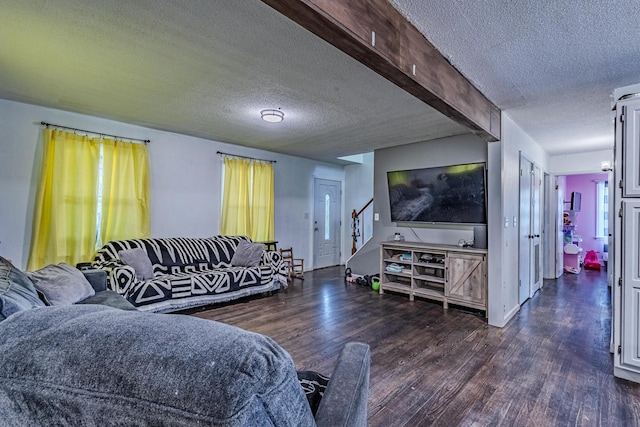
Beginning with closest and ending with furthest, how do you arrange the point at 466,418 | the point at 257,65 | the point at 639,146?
the point at 466,418 < the point at 639,146 < the point at 257,65

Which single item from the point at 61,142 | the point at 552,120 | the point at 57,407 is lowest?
the point at 57,407

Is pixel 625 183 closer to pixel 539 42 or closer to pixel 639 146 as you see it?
pixel 639 146

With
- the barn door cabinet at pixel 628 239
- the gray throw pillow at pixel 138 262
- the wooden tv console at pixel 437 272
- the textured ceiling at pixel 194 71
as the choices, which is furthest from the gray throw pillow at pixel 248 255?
the barn door cabinet at pixel 628 239

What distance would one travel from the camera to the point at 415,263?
177 inches

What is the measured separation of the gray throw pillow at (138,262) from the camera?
11.9 ft

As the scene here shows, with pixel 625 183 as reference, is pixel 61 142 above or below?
above

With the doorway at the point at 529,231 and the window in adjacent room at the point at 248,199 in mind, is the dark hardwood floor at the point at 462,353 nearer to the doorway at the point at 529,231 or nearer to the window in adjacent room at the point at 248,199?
the doorway at the point at 529,231

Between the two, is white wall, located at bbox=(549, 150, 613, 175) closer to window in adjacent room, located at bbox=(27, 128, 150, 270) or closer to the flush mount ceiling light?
the flush mount ceiling light

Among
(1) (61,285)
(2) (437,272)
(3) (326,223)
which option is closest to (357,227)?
(3) (326,223)

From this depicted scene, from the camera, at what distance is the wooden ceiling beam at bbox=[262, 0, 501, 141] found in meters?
1.31

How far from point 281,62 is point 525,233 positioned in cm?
396

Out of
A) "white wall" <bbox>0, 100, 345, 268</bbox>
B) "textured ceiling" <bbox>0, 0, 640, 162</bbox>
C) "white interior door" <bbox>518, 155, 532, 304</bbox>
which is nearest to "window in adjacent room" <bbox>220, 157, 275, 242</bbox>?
"white wall" <bbox>0, 100, 345, 268</bbox>

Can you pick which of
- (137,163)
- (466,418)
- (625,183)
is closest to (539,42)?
(625,183)

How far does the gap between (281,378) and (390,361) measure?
2272 millimetres
